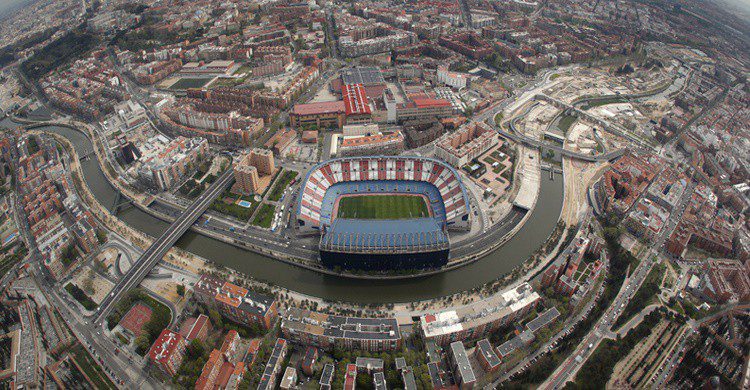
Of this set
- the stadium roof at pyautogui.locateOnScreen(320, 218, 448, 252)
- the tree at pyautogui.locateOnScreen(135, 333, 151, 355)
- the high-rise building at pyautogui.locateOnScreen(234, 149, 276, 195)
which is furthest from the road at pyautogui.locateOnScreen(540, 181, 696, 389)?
the high-rise building at pyautogui.locateOnScreen(234, 149, 276, 195)

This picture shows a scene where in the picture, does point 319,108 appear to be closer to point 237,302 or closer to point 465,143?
point 465,143

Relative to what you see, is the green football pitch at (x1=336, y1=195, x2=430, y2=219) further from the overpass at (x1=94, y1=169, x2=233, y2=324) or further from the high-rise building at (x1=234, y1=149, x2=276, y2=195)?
the overpass at (x1=94, y1=169, x2=233, y2=324)

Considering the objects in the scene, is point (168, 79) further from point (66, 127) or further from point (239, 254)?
point (239, 254)

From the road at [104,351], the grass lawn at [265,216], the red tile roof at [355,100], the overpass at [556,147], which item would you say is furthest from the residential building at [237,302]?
the overpass at [556,147]

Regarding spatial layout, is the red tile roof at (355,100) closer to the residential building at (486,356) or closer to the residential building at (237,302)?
the residential building at (237,302)

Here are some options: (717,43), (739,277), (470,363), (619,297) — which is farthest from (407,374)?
(717,43)

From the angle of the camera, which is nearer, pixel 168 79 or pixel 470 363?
pixel 470 363

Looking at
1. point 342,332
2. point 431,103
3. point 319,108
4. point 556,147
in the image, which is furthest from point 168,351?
point 556,147
